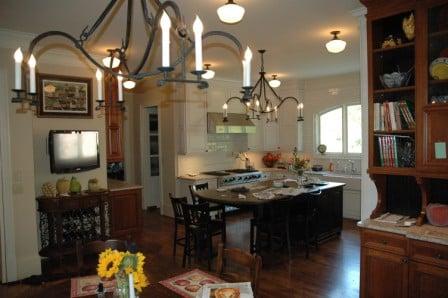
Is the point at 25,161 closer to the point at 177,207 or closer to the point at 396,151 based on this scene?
the point at 177,207

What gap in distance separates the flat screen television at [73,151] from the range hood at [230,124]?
2569 millimetres

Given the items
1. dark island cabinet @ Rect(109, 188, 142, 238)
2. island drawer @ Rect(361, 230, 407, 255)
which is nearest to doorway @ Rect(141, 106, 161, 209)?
dark island cabinet @ Rect(109, 188, 142, 238)

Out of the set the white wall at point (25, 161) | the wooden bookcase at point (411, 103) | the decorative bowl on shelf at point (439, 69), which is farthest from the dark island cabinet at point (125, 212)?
the decorative bowl on shelf at point (439, 69)

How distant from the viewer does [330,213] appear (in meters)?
5.30

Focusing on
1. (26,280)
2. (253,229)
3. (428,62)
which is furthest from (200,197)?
(428,62)

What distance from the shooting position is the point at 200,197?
14.6ft

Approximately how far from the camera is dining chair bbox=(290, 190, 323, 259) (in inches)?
181

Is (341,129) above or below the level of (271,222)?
above

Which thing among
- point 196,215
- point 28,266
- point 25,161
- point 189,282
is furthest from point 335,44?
point 28,266

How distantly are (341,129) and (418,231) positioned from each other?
192 inches

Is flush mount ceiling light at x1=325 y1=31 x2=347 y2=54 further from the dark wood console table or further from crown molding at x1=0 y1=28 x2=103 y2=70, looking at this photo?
the dark wood console table

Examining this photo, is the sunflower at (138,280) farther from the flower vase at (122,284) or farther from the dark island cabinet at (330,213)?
the dark island cabinet at (330,213)

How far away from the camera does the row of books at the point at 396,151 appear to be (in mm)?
2838

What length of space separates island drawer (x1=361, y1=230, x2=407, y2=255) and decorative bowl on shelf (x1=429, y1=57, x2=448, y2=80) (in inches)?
49.1
